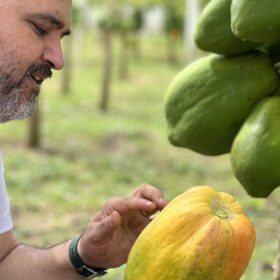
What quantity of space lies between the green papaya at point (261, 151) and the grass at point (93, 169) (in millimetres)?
1746

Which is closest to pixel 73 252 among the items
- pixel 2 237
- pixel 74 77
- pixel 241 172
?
pixel 2 237

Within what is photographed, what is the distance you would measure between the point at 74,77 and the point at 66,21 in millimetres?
17035

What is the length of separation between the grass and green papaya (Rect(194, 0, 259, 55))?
1.82 metres

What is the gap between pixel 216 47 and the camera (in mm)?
1464

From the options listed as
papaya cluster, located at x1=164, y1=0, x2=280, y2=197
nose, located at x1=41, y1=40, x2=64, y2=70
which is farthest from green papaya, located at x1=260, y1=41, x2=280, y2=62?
nose, located at x1=41, y1=40, x2=64, y2=70

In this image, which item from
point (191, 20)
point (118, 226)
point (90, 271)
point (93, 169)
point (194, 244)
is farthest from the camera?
point (191, 20)

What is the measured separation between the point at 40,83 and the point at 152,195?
504 millimetres

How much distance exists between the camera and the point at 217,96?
144 cm

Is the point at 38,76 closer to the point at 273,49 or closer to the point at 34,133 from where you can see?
the point at 273,49

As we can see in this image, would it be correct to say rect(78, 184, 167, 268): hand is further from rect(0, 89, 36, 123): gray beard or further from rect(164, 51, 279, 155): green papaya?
rect(0, 89, 36, 123): gray beard

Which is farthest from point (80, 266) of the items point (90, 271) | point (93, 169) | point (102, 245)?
point (93, 169)

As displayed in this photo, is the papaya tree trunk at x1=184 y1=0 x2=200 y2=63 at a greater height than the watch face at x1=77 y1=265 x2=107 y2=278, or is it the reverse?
the watch face at x1=77 y1=265 x2=107 y2=278

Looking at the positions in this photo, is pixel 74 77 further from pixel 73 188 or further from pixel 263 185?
pixel 263 185

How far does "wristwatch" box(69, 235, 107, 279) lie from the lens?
171 centimetres
